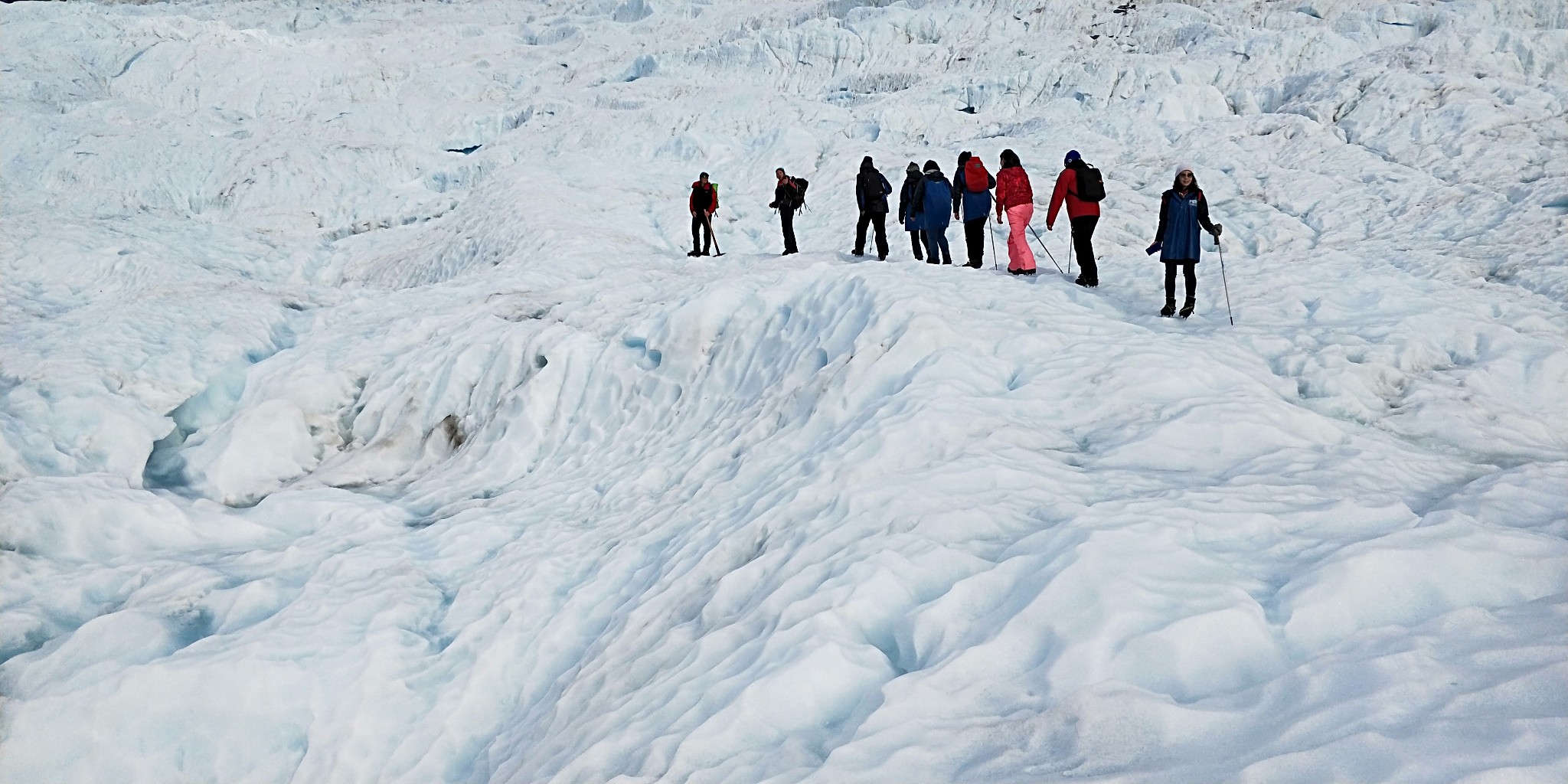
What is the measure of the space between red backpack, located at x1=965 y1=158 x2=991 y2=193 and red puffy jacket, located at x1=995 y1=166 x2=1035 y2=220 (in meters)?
0.24

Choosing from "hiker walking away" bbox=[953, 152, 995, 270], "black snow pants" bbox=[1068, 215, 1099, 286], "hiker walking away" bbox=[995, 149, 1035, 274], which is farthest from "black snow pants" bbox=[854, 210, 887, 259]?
"black snow pants" bbox=[1068, 215, 1099, 286]

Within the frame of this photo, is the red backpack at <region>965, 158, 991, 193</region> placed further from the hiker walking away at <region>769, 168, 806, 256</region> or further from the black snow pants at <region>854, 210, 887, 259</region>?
the hiker walking away at <region>769, 168, 806, 256</region>

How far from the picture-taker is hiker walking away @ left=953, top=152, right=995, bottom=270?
37.4 feet

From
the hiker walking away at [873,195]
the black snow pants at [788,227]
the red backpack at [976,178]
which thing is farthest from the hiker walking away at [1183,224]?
the black snow pants at [788,227]

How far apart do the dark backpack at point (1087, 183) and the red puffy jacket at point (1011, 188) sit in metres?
0.93

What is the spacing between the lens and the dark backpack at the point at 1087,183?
398 inches

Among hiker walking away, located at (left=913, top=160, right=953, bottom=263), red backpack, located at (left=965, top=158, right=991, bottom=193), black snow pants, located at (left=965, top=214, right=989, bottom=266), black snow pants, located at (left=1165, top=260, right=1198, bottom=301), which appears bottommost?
black snow pants, located at (left=1165, top=260, right=1198, bottom=301)

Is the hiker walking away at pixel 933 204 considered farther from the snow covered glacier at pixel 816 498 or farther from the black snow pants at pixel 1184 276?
the black snow pants at pixel 1184 276

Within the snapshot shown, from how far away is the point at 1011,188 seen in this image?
11047mm

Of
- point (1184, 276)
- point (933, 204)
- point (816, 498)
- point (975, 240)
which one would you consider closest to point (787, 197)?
point (933, 204)

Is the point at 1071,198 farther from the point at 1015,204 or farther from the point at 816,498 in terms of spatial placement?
the point at 816,498

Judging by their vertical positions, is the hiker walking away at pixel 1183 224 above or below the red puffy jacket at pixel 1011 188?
below

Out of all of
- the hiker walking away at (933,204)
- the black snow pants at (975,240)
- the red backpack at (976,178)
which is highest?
the red backpack at (976,178)

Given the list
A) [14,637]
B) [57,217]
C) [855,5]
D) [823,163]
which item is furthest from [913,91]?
[14,637]
